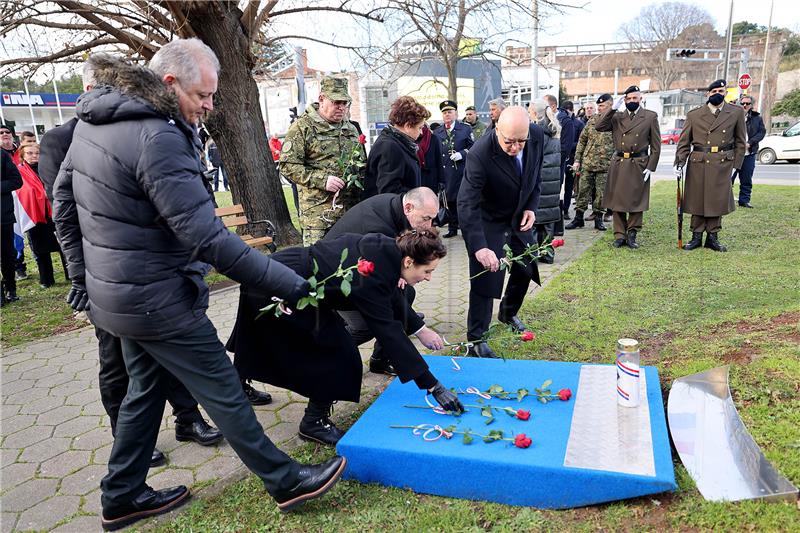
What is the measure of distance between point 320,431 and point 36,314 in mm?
4805

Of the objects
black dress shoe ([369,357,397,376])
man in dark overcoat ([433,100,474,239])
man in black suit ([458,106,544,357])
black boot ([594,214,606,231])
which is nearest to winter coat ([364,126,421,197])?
man in black suit ([458,106,544,357])

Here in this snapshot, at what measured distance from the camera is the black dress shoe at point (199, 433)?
3256 millimetres

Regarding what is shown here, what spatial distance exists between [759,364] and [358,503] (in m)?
2.60

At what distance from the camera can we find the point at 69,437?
3453 millimetres

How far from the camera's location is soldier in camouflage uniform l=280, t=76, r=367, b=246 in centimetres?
434

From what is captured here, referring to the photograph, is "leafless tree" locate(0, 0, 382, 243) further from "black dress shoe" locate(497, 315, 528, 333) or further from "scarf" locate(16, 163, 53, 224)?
"black dress shoe" locate(497, 315, 528, 333)

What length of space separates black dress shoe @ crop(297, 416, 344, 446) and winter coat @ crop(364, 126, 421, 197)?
6.58ft

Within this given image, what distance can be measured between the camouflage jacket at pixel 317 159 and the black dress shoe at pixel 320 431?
180cm

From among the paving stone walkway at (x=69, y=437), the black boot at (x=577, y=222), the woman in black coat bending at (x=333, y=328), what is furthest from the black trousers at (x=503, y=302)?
the black boot at (x=577, y=222)

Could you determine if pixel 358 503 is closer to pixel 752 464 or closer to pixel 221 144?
pixel 752 464

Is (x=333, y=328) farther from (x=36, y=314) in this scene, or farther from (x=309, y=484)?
(x=36, y=314)

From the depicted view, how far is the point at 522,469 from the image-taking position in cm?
243

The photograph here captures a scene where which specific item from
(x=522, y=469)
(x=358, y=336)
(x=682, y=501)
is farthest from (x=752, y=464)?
(x=358, y=336)

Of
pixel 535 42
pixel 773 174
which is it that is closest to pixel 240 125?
pixel 535 42
